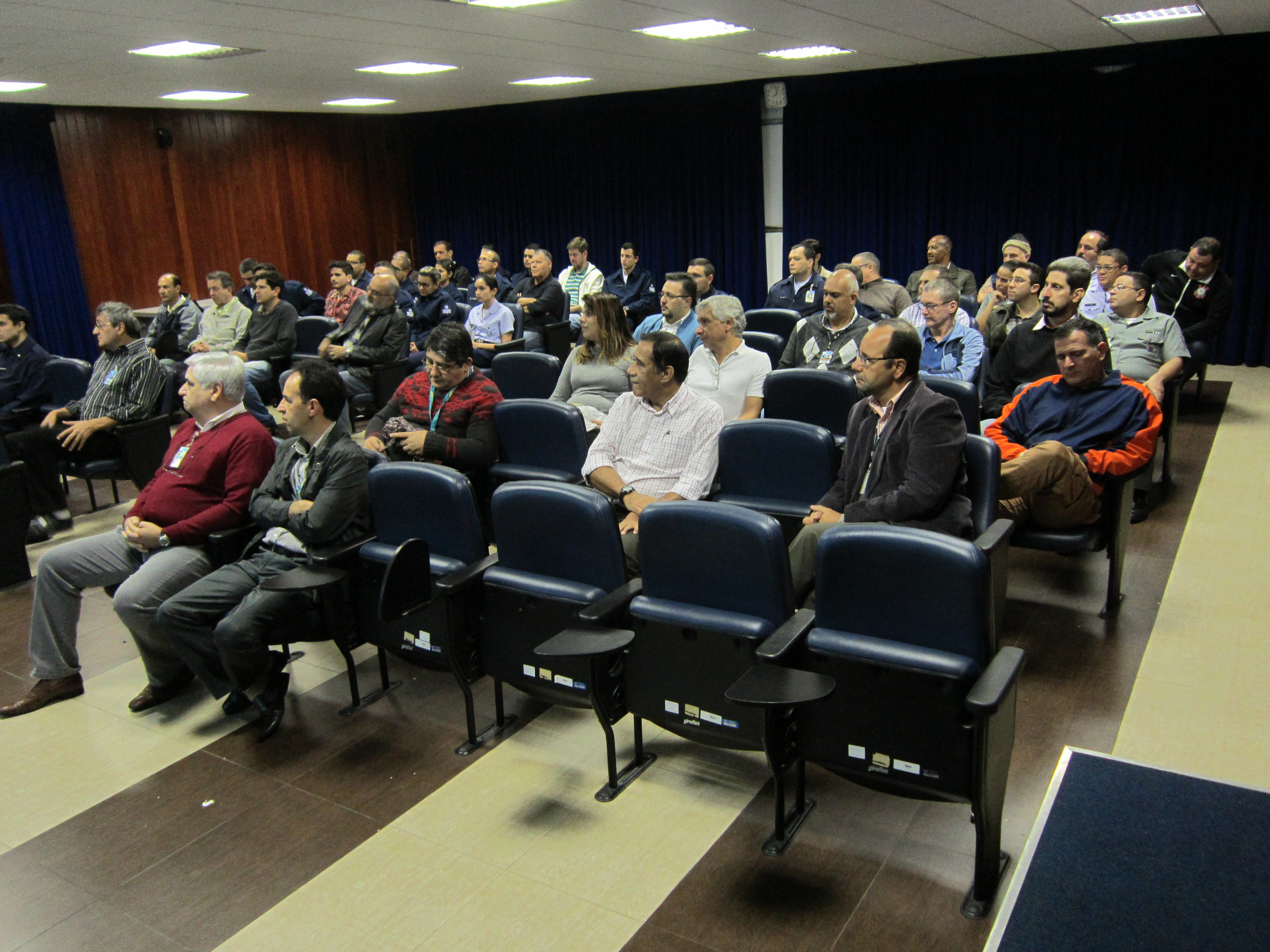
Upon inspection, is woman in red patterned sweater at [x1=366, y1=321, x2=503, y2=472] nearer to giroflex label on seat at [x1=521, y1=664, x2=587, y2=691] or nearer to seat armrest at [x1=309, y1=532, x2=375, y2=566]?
seat armrest at [x1=309, y1=532, x2=375, y2=566]

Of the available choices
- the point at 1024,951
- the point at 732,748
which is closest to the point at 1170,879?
the point at 1024,951

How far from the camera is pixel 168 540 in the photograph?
3596mm

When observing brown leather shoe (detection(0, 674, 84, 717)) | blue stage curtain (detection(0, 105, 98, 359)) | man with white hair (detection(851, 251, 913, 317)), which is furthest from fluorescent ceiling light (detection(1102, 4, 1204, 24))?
blue stage curtain (detection(0, 105, 98, 359))

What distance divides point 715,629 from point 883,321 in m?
1.48

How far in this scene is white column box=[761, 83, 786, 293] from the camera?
1062 centimetres

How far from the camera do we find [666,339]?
3760 millimetres

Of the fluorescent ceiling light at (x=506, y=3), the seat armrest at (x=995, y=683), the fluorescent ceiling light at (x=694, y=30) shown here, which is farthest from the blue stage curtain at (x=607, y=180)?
the seat armrest at (x=995, y=683)

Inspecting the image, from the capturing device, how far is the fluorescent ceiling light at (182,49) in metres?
6.21

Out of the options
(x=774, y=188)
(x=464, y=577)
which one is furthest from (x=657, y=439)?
(x=774, y=188)

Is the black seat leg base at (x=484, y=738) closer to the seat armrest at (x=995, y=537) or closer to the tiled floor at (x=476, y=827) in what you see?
the tiled floor at (x=476, y=827)

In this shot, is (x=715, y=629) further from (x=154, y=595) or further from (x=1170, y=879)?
(x=154, y=595)

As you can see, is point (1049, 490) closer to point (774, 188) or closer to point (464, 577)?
point (464, 577)

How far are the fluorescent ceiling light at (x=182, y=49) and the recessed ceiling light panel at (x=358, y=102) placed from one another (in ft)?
12.0

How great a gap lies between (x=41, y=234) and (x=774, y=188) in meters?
7.75
